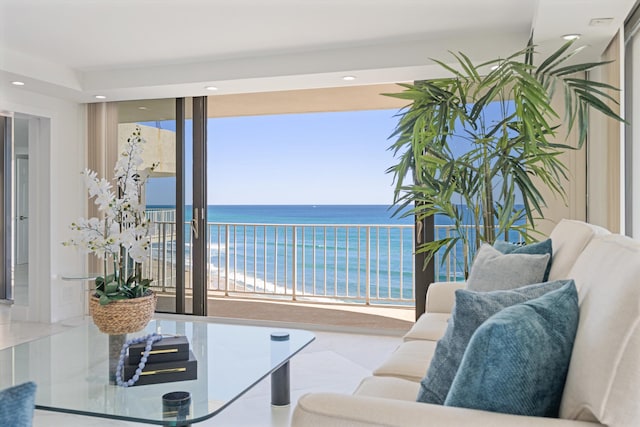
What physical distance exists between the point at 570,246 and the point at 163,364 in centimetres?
169

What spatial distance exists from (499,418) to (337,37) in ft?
10.6

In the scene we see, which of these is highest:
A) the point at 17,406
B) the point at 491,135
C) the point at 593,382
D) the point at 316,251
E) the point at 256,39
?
the point at 256,39

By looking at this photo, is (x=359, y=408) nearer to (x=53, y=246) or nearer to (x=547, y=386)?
(x=547, y=386)

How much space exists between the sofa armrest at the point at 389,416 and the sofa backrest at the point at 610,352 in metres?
0.07

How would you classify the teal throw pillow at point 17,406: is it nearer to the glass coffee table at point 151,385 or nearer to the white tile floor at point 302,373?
the glass coffee table at point 151,385

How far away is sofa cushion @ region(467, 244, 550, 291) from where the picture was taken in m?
2.07

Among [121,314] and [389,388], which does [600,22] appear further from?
[121,314]

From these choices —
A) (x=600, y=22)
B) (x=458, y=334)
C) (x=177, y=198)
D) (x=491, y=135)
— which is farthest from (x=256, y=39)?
(x=458, y=334)

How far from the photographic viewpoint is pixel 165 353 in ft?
7.08

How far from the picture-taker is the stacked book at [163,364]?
6.91 feet

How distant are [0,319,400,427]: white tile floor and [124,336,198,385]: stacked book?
0.65 m

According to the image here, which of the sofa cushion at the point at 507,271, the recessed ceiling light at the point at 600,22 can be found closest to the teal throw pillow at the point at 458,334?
the sofa cushion at the point at 507,271

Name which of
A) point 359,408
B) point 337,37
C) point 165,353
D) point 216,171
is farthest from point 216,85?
point 216,171

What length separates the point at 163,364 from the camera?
2.14m
